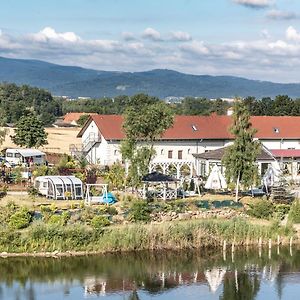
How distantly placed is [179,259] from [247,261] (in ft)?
9.49

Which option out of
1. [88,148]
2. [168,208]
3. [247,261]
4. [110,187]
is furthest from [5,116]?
[247,261]

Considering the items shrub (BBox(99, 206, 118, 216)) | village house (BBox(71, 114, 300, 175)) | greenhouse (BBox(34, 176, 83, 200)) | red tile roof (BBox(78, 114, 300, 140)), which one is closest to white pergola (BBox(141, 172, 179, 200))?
greenhouse (BBox(34, 176, 83, 200))

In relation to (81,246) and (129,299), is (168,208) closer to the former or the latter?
(81,246)

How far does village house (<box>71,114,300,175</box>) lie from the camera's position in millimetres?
50156

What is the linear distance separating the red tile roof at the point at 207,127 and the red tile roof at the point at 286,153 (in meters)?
2.02

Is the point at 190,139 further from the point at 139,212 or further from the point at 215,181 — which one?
the point at 139,212

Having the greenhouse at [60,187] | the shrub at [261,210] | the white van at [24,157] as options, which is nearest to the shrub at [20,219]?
the greenhouse at [60,187]

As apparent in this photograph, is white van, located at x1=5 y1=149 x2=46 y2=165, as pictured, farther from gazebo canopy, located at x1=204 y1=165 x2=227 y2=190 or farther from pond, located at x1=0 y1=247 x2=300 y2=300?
pond, located at x1=0 y1=247 x2=300 y2=300

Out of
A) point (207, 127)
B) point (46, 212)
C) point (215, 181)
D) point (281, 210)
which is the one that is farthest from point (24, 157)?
point (281, 210)

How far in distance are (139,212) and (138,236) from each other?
2.74m

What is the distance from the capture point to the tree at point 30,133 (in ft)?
186

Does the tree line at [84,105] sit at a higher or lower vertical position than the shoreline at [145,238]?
higher

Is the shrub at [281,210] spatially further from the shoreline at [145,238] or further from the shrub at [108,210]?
the shrub at [108,210]

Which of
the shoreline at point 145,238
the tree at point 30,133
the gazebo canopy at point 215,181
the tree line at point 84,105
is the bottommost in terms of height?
the shoreline at point 145,238
